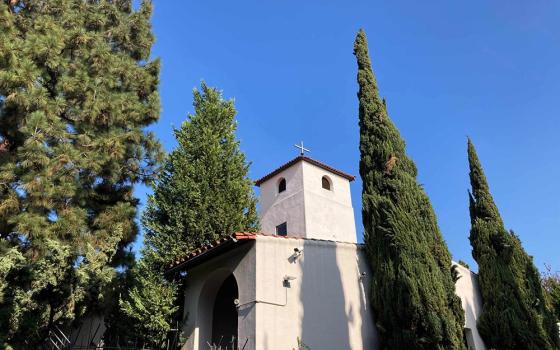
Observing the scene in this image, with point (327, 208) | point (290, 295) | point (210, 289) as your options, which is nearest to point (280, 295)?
point (290, 295)

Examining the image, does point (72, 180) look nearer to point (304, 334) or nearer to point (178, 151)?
point (178, 151)

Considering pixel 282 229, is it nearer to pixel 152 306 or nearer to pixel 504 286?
pixel 504 286

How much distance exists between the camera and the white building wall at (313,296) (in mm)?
9109

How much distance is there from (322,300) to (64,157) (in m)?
6.83

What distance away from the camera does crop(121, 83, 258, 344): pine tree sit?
33.7 ft

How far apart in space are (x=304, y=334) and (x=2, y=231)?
7289 mm

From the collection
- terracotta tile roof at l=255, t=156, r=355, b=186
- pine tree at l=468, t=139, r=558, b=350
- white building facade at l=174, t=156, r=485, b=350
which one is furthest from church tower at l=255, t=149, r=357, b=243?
white building facade at l=174, t=156, r=485, b=350

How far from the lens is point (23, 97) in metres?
9.97

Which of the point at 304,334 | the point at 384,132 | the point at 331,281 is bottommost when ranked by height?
the point at 304,334

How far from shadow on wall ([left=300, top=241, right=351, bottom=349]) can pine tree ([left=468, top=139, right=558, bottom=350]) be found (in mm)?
4832

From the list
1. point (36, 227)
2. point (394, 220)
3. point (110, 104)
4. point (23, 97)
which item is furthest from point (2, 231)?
point (394, 220)

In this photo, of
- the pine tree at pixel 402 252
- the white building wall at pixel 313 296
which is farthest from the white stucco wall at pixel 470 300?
the white building wall at pixel 313 296

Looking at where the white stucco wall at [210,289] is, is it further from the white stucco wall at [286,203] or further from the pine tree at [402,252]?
the white stucco wall at [286,203]

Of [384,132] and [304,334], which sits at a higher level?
[384,132]
